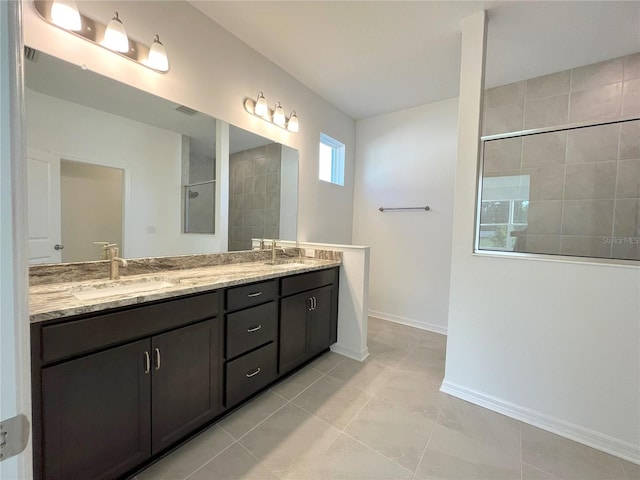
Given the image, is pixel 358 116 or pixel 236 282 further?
pixel 358 116

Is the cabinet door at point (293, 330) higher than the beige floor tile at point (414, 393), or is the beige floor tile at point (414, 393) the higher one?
the cabinet door at point (293, 330)

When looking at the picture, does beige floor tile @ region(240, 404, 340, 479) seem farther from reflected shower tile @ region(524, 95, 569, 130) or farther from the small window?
reflected shower tile @ region(524, 95, 569, 130)

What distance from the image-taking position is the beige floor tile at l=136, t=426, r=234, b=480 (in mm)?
1286

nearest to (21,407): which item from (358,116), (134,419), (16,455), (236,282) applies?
(16,455)

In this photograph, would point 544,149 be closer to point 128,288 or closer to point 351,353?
point 351,353

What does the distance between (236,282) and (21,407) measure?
124 cm

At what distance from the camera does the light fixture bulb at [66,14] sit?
4.31 feet

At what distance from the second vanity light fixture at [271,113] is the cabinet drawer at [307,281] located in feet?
4.63

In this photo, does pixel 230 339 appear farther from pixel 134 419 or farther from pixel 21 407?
pixel 21 407

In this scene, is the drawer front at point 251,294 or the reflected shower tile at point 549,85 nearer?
the drawer front at point 251,294

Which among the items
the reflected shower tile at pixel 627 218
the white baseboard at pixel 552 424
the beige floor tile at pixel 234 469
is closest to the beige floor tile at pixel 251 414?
the beige floor tile at pixel 234 469

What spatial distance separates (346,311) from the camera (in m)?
2.54

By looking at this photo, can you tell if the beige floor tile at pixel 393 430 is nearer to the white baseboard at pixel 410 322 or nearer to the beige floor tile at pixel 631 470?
the beige floor tile at pixel 631 470

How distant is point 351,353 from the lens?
98.3 inches
